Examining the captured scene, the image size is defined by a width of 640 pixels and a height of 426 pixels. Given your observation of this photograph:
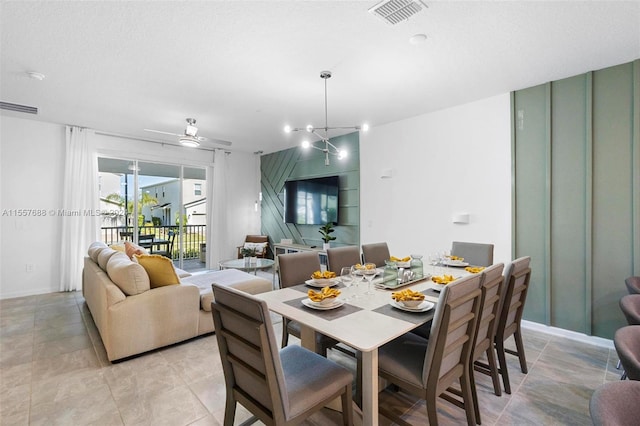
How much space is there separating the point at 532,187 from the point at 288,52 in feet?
10.1

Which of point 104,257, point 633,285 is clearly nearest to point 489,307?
point 633,285

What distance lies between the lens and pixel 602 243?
2.98 m

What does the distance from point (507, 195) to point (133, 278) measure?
164 inches

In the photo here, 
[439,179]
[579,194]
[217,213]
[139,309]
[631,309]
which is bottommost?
Answer: [139,309]

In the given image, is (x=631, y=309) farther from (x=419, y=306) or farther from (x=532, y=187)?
(x=532, y=187)

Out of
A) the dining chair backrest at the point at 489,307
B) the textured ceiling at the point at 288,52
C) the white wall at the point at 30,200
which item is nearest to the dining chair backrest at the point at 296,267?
the dining chair backrest at the point at 489,307

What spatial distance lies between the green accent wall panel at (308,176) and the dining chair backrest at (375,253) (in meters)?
1.86

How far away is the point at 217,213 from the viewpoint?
6.56 meters

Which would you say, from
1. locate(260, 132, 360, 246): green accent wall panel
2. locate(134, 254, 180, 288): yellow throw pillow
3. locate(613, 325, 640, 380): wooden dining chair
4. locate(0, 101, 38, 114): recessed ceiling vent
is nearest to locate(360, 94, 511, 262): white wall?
locate(260, 132, 360, 246): green accent wall panel

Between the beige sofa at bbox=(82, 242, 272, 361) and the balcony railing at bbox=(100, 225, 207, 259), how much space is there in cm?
289

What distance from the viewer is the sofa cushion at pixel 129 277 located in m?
2.67

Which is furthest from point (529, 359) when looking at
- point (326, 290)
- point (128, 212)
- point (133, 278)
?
point (128, 212)

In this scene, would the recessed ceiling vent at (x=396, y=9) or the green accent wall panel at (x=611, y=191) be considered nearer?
the recessed ceiling vent at (x=396, y=9)

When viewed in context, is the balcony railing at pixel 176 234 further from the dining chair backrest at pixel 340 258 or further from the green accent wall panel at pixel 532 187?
the green accent wall panel at pixel 532 187
